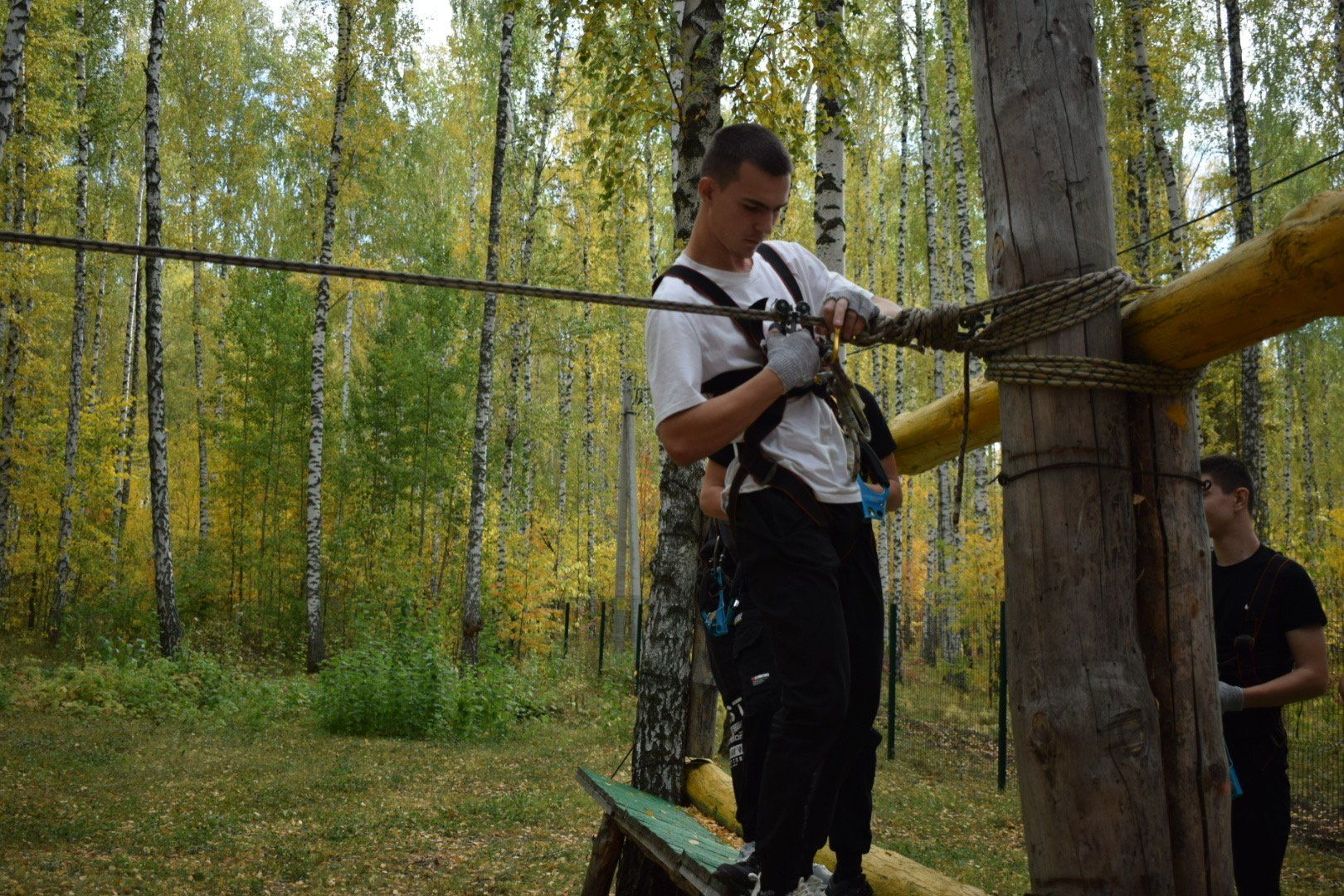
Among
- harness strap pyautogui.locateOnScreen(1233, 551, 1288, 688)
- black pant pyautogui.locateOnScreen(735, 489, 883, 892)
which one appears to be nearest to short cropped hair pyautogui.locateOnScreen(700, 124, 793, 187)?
black pant pyautogui.locateOnScreen(735, 489, 883, 892)

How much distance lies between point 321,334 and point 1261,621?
14.6 m

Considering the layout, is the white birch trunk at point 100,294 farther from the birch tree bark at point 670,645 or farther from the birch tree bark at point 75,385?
the birch tree bark at point 670,645

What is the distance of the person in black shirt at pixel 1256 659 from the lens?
3.19m

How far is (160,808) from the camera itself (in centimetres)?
749

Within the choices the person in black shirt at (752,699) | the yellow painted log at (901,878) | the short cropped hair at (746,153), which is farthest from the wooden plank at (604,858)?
the short cropped hair at (746,153)

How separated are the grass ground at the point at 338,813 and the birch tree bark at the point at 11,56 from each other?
18.3 ft

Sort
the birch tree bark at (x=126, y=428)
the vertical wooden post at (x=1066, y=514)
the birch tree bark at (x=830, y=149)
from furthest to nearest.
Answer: the birch tree bark at (x=126, y=428) → the birch tree bark at (x=830, y=149) → the vertical wooden post at (x=1066, y=514)

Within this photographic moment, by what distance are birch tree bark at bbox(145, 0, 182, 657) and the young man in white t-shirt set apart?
12081 millimetres

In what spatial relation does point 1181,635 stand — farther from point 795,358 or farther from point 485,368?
point 485,368

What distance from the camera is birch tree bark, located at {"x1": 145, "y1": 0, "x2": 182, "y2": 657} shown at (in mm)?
12789

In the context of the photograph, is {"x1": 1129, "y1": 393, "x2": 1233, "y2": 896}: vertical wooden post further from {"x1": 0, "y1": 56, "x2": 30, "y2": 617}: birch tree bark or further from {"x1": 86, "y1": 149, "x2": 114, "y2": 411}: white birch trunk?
{"x1": 86, "y1": 149, "x2": 114, "y2": 411}: white birch trunk

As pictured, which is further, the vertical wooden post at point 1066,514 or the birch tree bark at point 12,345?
the birch tree bark at point 12,345

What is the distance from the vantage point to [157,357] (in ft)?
43.9

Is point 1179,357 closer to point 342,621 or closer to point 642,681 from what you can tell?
point 642,681
